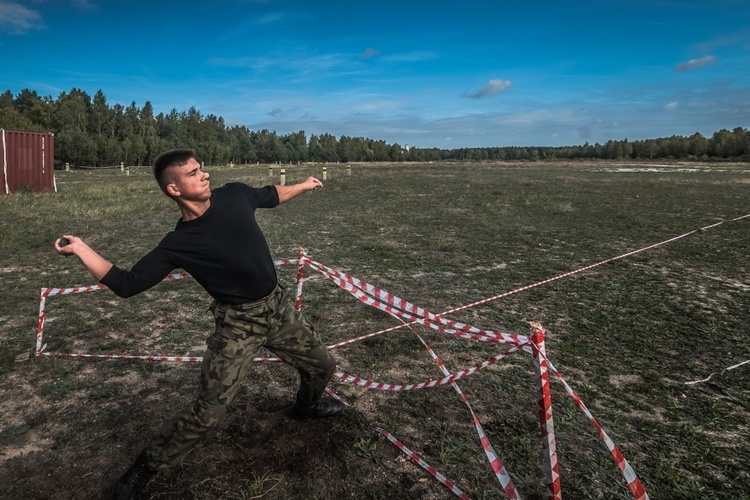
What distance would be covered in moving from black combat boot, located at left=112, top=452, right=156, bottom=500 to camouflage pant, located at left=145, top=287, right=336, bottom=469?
6 centimetres

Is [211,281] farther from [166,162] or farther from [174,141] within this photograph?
[174,141]

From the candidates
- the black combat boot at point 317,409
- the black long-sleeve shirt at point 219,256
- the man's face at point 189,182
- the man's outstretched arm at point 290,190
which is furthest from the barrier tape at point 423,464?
the man's face at point 189,182

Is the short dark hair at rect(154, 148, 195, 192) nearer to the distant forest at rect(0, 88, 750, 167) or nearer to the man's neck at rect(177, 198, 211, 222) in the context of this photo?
the man's neck at rect(177, 198, 211, 222)

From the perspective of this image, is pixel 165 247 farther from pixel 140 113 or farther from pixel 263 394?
pixel 140 113

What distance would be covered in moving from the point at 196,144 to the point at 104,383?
98.7 m

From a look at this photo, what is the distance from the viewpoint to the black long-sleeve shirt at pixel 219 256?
8.13ft

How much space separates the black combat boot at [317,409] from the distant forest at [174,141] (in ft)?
239

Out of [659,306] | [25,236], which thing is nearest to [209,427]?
[659,306]

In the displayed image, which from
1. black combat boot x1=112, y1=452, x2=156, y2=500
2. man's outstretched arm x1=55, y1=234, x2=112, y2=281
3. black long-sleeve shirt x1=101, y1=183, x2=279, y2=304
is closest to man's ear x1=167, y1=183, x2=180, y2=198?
black long-sleeve shirt x1=101, y1=183, x2=279, y2=304

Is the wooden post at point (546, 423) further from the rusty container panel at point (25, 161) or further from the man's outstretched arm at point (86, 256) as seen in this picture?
the rusty container panel at point (25, 161)

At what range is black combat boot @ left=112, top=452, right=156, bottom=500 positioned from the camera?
8.45 feet

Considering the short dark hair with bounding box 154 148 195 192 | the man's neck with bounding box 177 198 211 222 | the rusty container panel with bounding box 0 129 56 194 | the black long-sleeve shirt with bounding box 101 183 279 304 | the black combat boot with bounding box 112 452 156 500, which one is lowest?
the black combat boot with bounding box 112 452 156 500

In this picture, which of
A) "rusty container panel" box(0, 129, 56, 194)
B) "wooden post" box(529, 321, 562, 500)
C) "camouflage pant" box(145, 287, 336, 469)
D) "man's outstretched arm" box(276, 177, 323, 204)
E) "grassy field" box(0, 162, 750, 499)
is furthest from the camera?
"rusty container panel" box(0, 129, 56, 194)

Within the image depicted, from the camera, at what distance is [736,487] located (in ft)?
9.48
